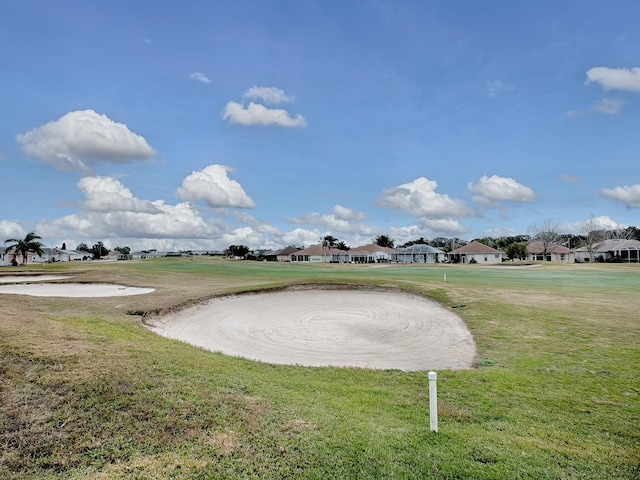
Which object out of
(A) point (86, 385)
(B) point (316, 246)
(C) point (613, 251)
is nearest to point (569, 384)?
(A) point (86, 385)

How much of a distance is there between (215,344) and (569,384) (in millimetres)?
10026

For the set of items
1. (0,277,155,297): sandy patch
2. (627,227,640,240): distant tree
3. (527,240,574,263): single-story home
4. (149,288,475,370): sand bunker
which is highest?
(627,227,640,240): distant tree

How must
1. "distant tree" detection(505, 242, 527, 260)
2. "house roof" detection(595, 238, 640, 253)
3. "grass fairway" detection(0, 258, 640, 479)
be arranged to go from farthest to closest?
1. "distant tree" detection(505, 242, 527, 260)
2. "house roof" detection(595, 238, 640, 253)
3. "grass fairway" detection(0, 258, 640, 479)

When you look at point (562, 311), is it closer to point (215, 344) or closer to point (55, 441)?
point (215, 344)

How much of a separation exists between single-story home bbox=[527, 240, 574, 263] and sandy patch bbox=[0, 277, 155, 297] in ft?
317

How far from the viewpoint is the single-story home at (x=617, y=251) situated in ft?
265

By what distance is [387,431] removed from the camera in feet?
18.6

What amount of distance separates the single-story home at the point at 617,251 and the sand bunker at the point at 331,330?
81.5m

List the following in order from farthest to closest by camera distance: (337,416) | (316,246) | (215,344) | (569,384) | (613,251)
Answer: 1. (316,246)
2. (613,251)
3. (215,344)
4. (569,384)
5. (337,416)

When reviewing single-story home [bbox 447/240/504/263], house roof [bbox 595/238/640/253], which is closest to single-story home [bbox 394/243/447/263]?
single-story home [bbox 447/240/504/263]

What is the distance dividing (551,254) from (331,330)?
99.7 m

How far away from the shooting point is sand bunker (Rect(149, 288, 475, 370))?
12.0 meters

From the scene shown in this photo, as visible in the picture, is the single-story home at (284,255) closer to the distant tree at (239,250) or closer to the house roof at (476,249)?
the distant tree at (239,250)

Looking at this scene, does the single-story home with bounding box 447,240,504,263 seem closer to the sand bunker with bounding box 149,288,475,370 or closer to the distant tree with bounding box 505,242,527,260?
the distant tree with bounding box 505,242,527,260
